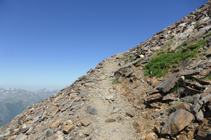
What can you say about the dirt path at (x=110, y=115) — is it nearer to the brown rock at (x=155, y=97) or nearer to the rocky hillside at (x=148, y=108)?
the rocky hillside at (x=148, y=108)

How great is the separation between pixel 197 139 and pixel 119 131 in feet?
16.7

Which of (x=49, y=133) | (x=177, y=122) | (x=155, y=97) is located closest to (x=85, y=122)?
(x=49, y=133)

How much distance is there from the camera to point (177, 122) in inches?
256

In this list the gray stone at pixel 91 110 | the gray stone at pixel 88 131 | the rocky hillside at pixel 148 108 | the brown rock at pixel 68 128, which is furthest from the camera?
the gray stone at pixel 91 110

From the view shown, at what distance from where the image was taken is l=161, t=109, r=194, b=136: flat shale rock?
6.23 m

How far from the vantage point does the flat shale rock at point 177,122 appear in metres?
6.23

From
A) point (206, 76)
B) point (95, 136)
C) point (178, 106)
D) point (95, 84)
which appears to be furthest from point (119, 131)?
point (95, 84)

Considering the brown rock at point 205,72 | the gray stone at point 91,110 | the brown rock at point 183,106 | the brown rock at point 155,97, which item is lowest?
the gray stone at point 91,110

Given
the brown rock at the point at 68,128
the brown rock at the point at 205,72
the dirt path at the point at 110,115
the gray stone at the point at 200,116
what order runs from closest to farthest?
the gray stone at the point at 200,116 → the brown rock at the point at 205,72 → the dirt path at the point at 110,115 → the brown rock at the point at 68,128

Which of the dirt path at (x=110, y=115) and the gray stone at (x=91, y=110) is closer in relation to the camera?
the dirt path at (x=110, y=115)

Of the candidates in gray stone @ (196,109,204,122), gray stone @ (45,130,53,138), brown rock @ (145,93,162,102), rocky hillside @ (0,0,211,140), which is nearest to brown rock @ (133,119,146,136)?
rocky hillside @ (0,0,211,140)

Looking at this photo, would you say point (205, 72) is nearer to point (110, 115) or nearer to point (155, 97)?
point (155, 97)

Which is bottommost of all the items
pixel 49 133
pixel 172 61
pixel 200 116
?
pixel 49 133

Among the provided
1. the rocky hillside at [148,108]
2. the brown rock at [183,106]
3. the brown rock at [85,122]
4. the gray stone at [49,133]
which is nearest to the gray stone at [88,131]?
the rocky hillside at [148,108]
